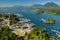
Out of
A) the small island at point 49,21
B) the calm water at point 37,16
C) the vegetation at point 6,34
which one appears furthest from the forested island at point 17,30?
the small island at point 49,21

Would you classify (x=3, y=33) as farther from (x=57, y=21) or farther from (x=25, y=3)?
(x=57, y=21)

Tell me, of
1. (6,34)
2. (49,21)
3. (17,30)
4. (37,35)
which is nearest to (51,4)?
(49,21)

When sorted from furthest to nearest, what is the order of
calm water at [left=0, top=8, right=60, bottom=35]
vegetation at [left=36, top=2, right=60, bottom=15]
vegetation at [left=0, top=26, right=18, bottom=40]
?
1. vegetation at [left=36, top=2, right=60, bottom=15]
2. calm water at [left=0, top=8, right=60, bottom=35]
3. vegetation at [left=0, top=26, right=18, bottom=40]

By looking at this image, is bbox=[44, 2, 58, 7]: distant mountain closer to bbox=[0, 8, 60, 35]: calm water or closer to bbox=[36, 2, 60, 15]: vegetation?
bbox=[36, 2, 60, 15]: vegetation

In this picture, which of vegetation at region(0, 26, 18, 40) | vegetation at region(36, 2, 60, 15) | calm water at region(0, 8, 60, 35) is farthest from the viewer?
vegetation at region(36, 2, 60, 15)

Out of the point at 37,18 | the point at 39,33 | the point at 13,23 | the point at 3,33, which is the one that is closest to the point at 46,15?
the point at 37,18

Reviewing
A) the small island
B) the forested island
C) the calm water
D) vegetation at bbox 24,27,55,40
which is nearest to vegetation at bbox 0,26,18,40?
the forested island

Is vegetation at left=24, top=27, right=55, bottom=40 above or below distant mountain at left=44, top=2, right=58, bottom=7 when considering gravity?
below

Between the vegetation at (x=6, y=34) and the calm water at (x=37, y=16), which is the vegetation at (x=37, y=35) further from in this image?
the vegetation at (x=6, y=34)

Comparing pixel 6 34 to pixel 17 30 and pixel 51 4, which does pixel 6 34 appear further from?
pixel 51 4

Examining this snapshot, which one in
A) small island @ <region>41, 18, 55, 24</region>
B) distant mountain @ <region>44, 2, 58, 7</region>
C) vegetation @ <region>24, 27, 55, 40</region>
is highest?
distant mountain @ <region>44, 2, 58, 7</region>

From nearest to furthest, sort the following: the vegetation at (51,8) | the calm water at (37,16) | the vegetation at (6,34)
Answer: the vegetation at (6,34), the calm water at (37,16), the vegetation at (51,8)
